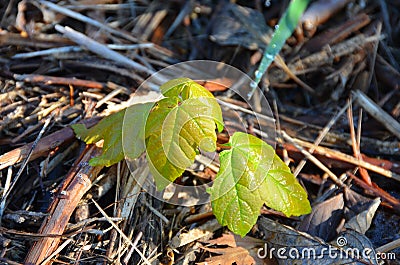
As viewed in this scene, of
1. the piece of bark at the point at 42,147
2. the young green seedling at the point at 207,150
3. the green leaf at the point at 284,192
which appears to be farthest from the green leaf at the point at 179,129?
the piece of bark at the point at 42,147

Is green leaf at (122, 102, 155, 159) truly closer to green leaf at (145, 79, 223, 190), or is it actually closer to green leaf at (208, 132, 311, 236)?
green leaf at (145, 79, 223, 190)

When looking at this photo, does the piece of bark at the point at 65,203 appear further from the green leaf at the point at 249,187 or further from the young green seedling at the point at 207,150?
the green leaf at the point at 249,187

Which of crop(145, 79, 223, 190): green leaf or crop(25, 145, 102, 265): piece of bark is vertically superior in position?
crop(145, 79, 223, 190): green leaf

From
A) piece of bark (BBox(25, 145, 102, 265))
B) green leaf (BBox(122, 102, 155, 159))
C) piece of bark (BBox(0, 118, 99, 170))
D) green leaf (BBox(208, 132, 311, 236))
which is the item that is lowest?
piece of bark (BBox(25, 145, 102, 265))

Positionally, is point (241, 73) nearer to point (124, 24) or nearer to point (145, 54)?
point (145, 54)

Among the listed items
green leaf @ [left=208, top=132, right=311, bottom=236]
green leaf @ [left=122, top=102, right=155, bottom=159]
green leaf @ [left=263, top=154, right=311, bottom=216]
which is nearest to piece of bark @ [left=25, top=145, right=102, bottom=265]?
green leaf @ [left=122, top=102, right=155, bottom=159]

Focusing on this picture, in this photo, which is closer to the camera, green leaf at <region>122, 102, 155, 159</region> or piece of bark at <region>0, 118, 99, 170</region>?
green leaf at <region>122, 102, 155, 159</region>
